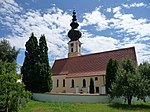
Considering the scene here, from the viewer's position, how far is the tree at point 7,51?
40.8 metres

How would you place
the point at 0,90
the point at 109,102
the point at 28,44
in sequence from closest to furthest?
the point at 0,90
the point at 109,102
the point at 28,44

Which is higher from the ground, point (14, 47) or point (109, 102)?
point (14, 47)

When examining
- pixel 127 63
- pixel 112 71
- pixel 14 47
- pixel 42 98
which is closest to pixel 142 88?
pixel 127 63

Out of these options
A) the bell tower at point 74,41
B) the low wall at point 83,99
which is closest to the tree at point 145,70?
the low wall at point 83,99

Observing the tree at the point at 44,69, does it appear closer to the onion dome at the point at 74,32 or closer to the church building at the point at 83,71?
the church building at the point at 83,71

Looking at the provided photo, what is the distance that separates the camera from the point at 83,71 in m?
51.1

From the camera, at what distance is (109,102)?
1250 inches

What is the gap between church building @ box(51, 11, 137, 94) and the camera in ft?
155

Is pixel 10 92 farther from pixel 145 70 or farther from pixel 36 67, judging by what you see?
pixel 145 70

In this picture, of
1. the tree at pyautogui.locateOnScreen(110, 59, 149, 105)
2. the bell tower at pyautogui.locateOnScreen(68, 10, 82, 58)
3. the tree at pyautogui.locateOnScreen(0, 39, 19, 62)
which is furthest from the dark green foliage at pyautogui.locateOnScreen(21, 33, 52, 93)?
the bell tower at pyautogui.locateOnScreen(68, 10, 82, 58)

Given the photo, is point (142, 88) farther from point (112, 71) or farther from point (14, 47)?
point (14, 47)

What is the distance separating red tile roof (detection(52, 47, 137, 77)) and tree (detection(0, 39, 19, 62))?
14712mm

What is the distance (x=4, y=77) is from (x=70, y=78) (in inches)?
1227

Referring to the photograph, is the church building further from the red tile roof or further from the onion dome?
the onion dome
